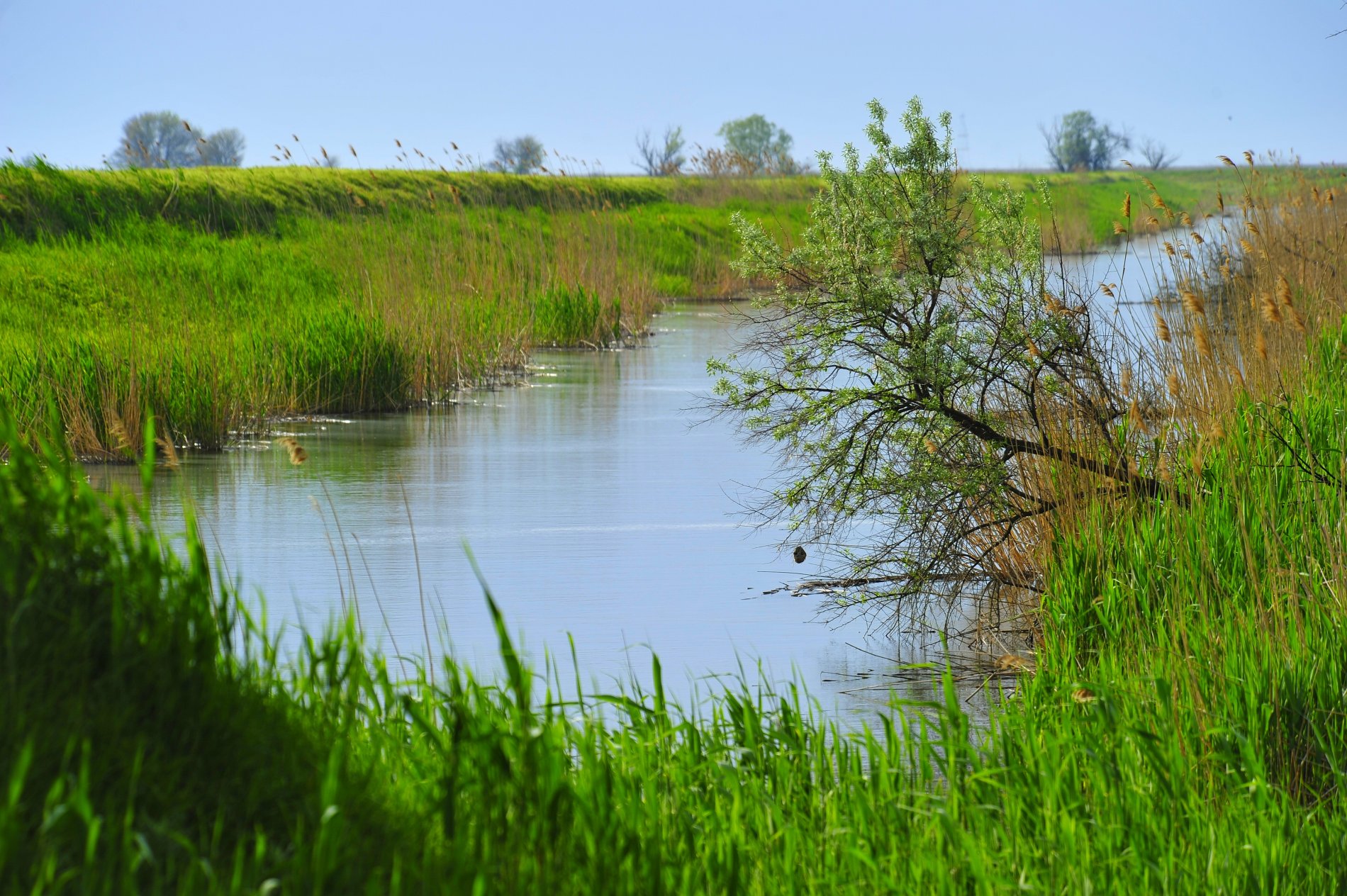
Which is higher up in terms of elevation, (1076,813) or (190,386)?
(190,386)

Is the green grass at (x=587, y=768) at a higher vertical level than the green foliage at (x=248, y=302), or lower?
lower

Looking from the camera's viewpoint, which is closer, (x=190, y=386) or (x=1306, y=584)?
(x=1306, y=584)

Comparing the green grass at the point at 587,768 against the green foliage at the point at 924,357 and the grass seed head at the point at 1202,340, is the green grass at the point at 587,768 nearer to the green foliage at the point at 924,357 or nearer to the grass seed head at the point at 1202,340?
the grass seed head at the point at 1202,340

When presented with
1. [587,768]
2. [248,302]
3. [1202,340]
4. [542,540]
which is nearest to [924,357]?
[1202,340]

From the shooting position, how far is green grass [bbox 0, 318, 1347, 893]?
6.84 feet

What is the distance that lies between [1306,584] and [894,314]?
1870mm

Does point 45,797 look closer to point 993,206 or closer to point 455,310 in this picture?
point 993,206

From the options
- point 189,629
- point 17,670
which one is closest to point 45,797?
point 17,670

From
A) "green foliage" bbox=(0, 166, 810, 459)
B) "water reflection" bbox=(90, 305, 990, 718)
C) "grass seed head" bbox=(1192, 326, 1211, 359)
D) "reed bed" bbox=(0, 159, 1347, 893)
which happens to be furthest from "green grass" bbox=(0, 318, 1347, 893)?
"green foliage" bbox=(0, 166, 810, 459)

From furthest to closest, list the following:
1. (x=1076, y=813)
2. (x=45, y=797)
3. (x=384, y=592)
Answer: (x=384, y=592) → (x=1076, y=813) → (x=45, y=797)

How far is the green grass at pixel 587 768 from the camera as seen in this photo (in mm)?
2084

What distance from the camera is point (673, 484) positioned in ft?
28.7

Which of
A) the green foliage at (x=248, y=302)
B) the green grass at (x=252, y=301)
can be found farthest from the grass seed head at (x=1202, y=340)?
the green foliage at (x=248, y=302)

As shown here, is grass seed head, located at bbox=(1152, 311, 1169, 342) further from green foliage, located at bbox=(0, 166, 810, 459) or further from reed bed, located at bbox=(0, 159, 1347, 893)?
green foliage, located at bbox=(0, 166, 810, 459)
